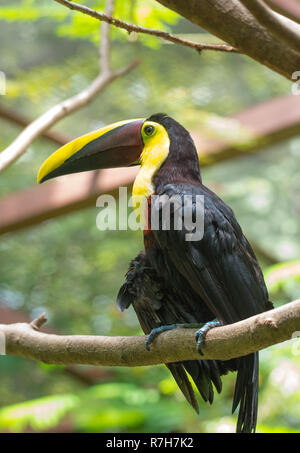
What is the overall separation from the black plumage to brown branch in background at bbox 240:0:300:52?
412mm

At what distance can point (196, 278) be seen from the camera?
4.69ft

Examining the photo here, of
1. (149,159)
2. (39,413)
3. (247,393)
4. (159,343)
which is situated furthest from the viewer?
(39,413)

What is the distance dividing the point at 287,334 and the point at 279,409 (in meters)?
1.43

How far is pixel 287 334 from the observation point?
1.11 meters

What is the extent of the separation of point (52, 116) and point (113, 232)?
6.01 ft

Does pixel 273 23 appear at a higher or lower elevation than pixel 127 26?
lower

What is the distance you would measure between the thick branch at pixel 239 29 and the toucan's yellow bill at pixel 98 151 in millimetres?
377

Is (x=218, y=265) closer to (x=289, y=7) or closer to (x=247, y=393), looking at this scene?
(x=247, y=393)

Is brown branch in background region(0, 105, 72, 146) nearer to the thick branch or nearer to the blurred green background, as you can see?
the blurred green background

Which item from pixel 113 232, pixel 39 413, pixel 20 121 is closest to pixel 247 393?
pixel 39 413

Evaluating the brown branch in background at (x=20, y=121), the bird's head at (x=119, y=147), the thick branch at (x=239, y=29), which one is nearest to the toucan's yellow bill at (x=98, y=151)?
the bird's head at (x=119, y=147)

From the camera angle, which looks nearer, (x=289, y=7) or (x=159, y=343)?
(x=159, y=343)

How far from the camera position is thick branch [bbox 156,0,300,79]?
1361mm

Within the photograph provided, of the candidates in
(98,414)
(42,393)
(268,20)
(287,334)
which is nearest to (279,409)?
(98,414)
